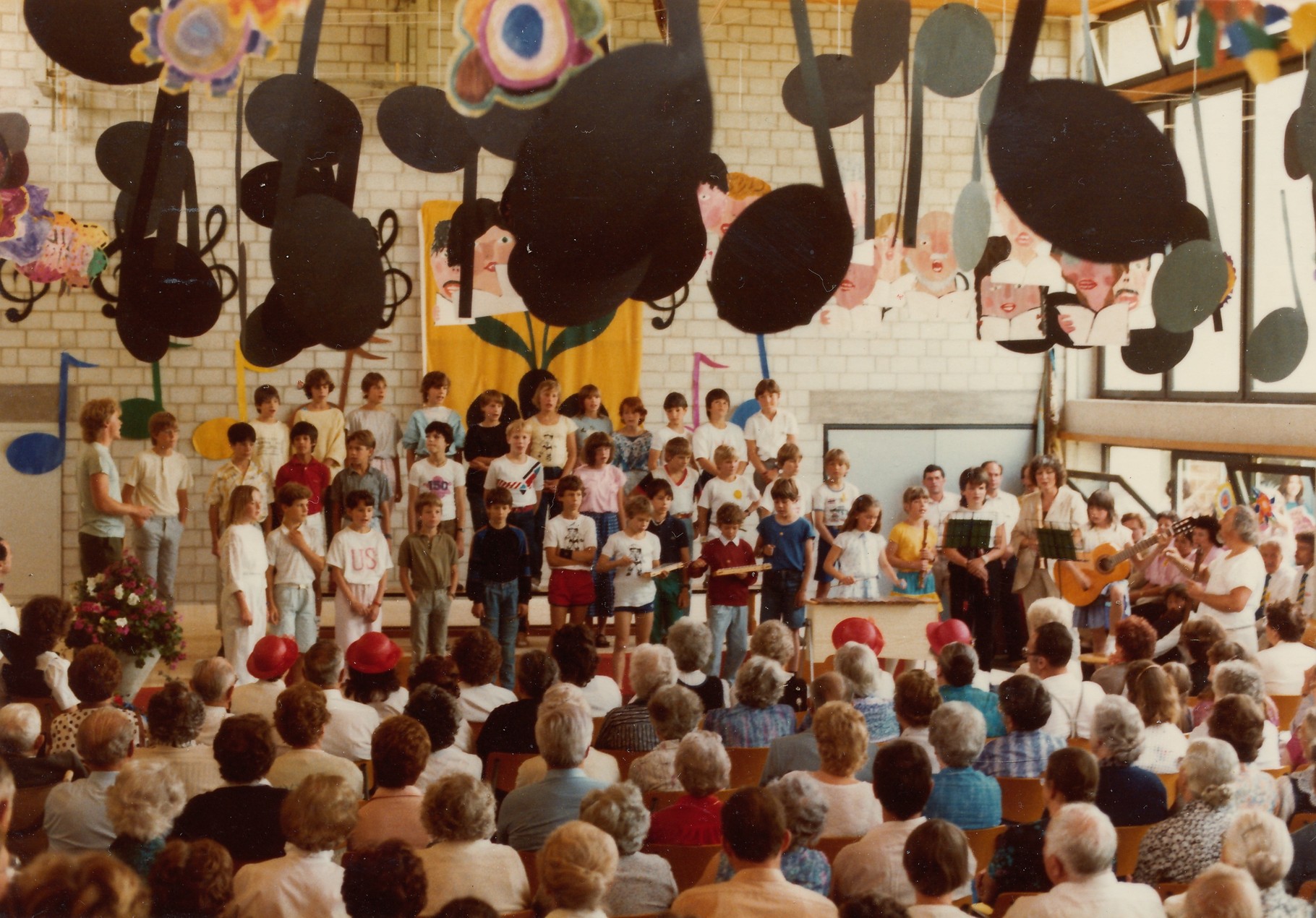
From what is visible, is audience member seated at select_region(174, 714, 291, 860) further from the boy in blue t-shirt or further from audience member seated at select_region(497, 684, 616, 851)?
the boy in blue t-shirt

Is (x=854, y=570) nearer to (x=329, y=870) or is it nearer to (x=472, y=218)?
(x=472, y=218)

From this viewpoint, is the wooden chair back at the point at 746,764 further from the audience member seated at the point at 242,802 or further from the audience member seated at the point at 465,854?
the audience member seated at the point at 242,802

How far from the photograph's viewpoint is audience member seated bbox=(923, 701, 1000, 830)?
3859 millimetres

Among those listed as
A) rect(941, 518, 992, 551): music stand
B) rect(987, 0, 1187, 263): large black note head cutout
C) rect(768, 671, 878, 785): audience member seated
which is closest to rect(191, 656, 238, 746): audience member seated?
rect(768, 671, 878, 785): audience member seated

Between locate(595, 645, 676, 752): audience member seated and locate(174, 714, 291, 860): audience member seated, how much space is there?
1.33 metres

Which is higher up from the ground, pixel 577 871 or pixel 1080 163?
pixel 1080 163

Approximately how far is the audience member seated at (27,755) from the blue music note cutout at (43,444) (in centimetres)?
632

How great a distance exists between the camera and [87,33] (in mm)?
5617

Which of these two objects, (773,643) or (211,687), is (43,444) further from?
(773,643)

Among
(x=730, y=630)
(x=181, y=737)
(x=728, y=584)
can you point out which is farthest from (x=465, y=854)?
(x=730, y=630)

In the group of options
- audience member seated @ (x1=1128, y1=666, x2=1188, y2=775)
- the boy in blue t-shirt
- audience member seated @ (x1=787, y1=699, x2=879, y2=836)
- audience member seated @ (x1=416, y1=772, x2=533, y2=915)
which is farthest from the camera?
the boy in blue t-shirt

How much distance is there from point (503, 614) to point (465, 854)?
4161 millimetres

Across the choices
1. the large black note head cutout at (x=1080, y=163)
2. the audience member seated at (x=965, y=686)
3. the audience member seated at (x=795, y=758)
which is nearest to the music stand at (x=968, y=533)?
the large black note head cutout at (x=1080, y=163)

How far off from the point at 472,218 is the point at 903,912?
4.60 m
